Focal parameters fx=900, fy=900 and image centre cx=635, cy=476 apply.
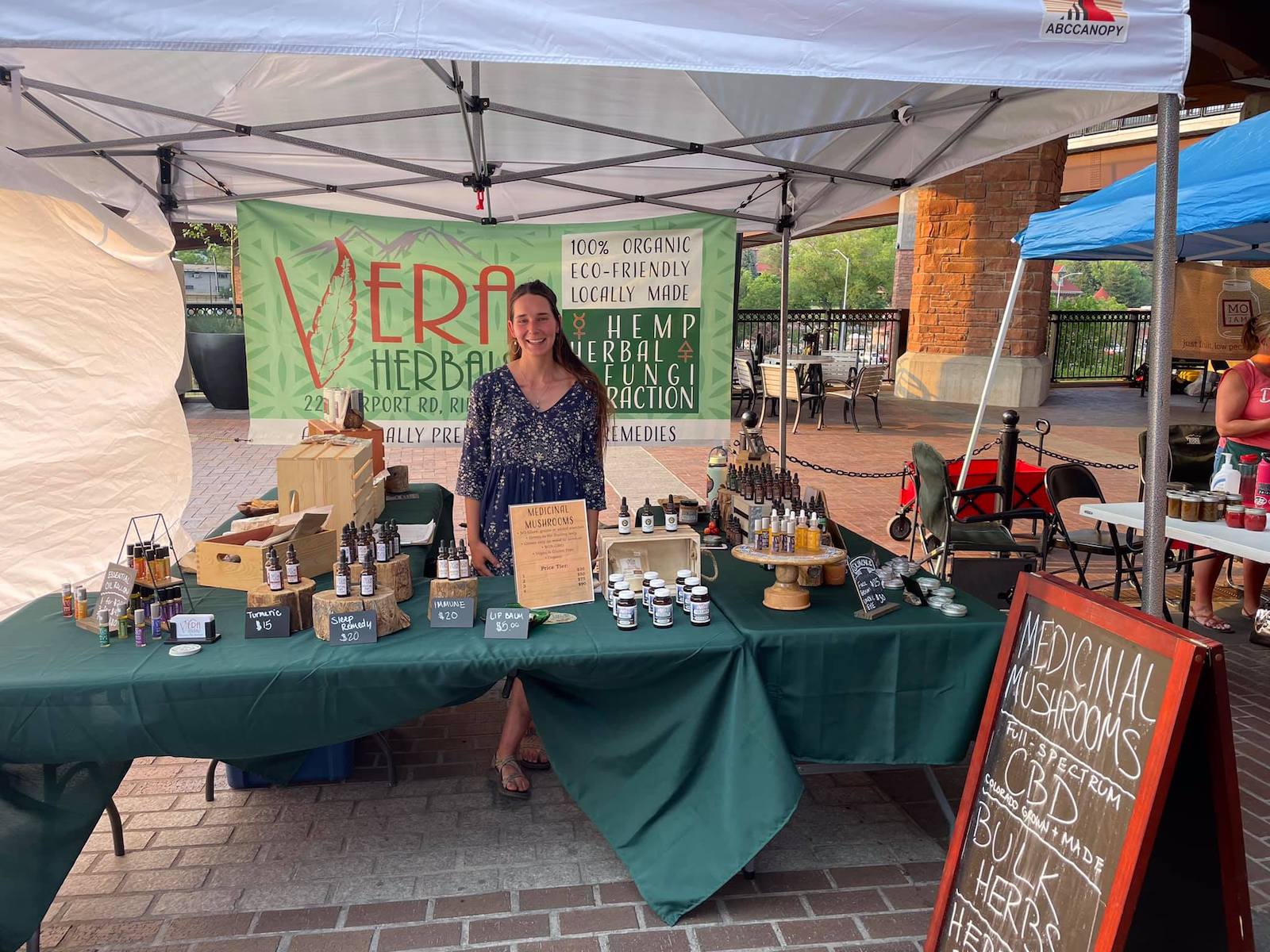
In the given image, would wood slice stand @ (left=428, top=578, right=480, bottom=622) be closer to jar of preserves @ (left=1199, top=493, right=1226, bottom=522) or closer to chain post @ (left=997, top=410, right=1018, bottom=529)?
jar of preserves @ (left=1199, top=493, right=1226, bottom=522)

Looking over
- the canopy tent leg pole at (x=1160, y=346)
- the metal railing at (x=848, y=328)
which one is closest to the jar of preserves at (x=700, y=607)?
the canopy tent leg pole at (x=1160, y=346)

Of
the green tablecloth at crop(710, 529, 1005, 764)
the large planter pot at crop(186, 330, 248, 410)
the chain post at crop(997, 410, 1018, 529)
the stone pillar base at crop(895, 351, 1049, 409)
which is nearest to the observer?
the green tablecloth at crop(710, 529, 1005, 764)

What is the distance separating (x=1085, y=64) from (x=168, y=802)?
3.73 m

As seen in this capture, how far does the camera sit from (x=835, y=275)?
7219 cm

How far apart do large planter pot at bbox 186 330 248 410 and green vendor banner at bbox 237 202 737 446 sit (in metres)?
9.93

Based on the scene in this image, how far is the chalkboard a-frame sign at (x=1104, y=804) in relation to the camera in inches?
70.3

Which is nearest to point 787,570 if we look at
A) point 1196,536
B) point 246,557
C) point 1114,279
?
point 246,557

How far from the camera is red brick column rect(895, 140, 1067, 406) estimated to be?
14.6 metres

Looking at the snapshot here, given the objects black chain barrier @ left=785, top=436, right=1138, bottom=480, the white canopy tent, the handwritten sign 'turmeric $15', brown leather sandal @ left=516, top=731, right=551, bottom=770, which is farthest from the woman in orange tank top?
brown leather sandal @ left=516, top=731, right=551, bottom=770

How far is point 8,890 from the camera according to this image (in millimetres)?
2242

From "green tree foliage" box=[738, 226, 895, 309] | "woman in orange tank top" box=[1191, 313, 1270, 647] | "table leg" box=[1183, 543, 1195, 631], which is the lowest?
"table leg" box=[1183, 543, 1195, 631]

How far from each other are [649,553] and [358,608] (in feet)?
3.36

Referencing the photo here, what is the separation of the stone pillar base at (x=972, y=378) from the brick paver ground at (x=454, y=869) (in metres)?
12.2

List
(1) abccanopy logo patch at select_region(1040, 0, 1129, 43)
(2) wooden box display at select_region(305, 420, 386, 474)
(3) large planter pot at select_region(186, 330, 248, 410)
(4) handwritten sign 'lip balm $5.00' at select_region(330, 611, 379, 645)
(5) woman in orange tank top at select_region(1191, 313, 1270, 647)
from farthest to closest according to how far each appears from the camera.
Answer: (3) large planter pot at select_region(186, 330, 248, 410), (5) woman in orange tank top at select_region(1191, 313, 1270, 647), (2) wooden box display at select_region(305, 420, 386, 474), (4) handwritten sign 'lip balm $5.00' at select_region(330, 611, 379, 645), (1) abccanopy logo patch at select_region(1040, 0, 1129, 43)
